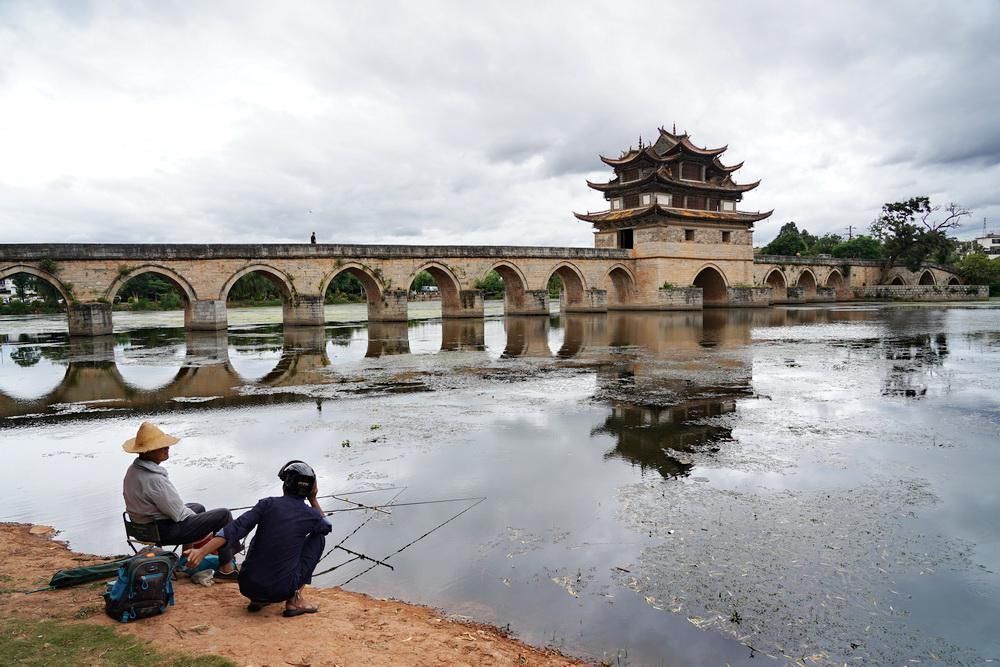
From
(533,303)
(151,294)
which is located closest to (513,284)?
(533,303)

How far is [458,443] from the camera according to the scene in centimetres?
798

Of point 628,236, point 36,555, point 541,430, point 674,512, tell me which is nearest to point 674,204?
point 628,236

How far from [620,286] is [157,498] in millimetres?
37802

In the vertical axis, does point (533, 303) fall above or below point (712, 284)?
below

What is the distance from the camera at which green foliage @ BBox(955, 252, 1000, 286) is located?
5772cm

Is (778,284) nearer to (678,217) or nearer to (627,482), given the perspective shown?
(678,217)

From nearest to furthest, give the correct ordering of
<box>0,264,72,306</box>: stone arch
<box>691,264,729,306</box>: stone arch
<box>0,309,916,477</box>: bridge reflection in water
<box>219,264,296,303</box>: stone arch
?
<box>0,309,916,477</box>: bridge reflection in water, <box>0,264,72,306</box>: stone arch, <box>219,264,296,303</box>: stone arch, <box>691,264,729,306</box>: stone arch

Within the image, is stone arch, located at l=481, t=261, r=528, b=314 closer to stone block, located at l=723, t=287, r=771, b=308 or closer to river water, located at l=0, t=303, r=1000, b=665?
stone block, located at l=723, t=287, r=771, b=308

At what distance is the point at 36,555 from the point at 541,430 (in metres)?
5.61

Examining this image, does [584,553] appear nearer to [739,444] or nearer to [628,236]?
[739,444]

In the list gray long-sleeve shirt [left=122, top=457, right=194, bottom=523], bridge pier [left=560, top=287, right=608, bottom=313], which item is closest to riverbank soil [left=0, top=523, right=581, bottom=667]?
gray long-sleeve shirt [left=122, top=457, right=194, bottom=523]

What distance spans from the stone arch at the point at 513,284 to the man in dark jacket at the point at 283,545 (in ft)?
98.7

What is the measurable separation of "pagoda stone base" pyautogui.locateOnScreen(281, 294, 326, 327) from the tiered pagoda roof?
20341 millimetres

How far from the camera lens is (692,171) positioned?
41531 millimetres
